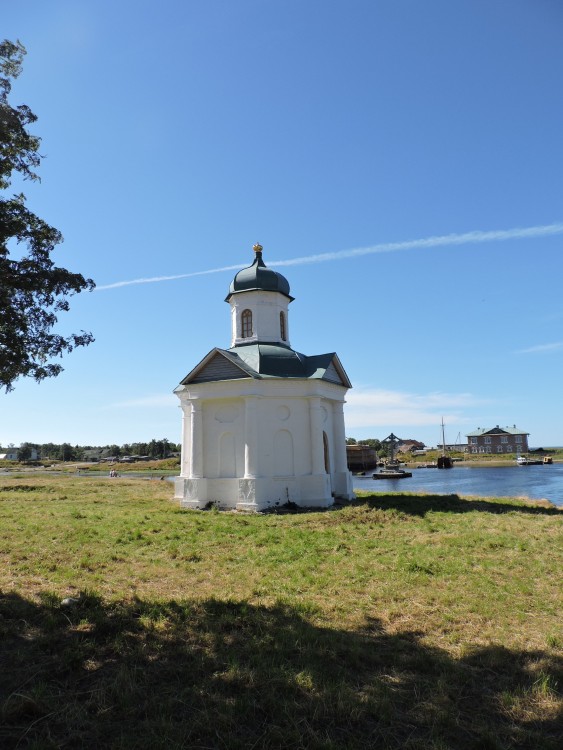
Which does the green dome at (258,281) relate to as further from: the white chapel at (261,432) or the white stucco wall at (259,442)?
the white stucco wall at (259,442)

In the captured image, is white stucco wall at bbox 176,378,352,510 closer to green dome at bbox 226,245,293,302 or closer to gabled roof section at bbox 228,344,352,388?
gabled roof section at bbox 228,344,352,388

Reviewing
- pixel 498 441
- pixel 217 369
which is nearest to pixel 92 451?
pixel 498 441

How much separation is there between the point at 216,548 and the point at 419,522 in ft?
23.2

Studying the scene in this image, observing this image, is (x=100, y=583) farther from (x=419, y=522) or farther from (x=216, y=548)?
(x=419, y=522)

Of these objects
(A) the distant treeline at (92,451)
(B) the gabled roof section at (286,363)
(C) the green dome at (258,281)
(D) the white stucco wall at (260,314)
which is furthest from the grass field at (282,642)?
(A) the distant treeline at (92,451)

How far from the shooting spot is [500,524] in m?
14.6

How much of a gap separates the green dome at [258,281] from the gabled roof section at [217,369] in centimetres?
460

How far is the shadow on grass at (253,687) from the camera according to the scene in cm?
412

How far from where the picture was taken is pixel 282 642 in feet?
19.8

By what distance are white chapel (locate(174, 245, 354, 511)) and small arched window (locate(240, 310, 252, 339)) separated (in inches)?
65.6

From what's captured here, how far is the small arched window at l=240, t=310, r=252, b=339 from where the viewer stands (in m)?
24.1

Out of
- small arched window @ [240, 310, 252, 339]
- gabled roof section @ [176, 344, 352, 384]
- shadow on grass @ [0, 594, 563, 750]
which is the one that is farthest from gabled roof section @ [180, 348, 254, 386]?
shadow on grass @ [0, 594, 563, 750]

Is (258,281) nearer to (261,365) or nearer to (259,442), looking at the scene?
(261,365)

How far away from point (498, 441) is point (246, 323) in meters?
132
